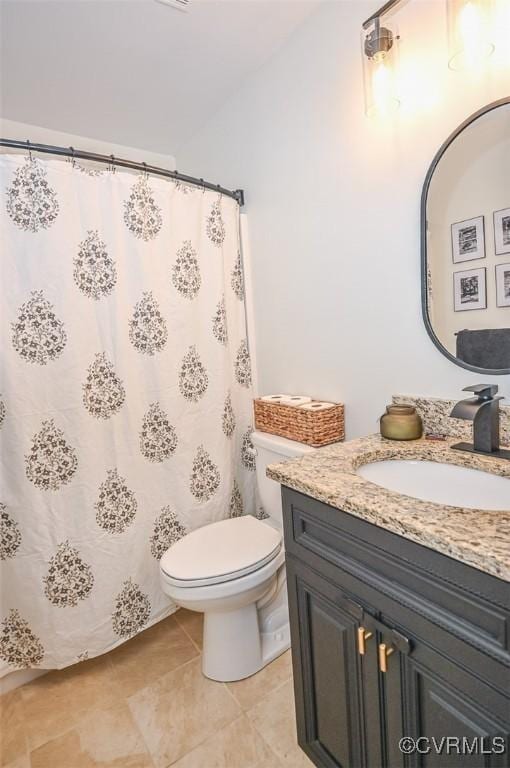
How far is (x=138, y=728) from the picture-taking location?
1.29 meters

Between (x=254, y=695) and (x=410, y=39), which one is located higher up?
(x=410, y=39)

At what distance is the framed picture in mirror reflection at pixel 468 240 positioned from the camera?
1062mm

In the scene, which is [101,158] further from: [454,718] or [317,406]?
[454,718]

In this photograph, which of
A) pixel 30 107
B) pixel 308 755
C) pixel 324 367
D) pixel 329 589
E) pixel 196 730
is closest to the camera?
pixel 329 589

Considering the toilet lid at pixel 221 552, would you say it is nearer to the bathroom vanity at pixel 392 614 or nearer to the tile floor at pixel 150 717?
the bathroom vanity at pixel 392 614

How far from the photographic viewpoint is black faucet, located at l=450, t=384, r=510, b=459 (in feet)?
3.08

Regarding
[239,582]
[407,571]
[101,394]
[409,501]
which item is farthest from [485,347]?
[101,394]

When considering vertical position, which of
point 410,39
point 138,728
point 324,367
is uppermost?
point 410,39

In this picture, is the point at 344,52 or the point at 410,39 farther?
the point at 344,52

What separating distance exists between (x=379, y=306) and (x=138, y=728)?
158cm

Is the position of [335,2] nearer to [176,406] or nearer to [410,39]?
[410,39]

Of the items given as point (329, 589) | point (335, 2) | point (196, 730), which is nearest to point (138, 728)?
point (196, 730)

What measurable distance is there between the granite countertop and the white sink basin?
2cm

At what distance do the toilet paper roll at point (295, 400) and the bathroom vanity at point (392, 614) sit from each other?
18.1 inches
